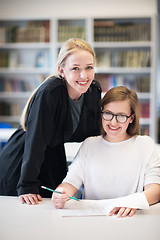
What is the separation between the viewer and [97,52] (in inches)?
207

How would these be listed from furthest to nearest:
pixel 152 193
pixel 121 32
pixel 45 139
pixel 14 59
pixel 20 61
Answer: pixel 20 61
pixel 14 59
pixel 121 32
pixel 45 139
pixel 152 193

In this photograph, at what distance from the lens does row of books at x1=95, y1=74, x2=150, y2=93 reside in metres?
5.09

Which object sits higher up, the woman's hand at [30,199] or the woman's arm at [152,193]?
the woman's arm at [152,193]

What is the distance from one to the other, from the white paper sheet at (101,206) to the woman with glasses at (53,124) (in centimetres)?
18

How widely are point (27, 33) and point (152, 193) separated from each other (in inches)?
178

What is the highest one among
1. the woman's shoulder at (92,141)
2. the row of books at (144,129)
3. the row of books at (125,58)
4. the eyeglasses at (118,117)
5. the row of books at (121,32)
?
the row of books at (121,32)

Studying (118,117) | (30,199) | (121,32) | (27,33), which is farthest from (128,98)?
(27,33)

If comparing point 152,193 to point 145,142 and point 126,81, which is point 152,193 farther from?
point 126,81

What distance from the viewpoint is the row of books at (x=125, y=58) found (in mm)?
5000

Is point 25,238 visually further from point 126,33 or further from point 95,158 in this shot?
point 126,33

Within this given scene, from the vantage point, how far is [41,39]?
521cm

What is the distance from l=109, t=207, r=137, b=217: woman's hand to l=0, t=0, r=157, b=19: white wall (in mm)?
4378

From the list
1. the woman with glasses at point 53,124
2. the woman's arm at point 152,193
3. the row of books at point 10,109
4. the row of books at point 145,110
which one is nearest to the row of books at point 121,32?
the row of books at point 145,110

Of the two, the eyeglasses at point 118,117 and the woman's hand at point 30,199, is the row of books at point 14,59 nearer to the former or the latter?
the eyeglasses at point 118,117
